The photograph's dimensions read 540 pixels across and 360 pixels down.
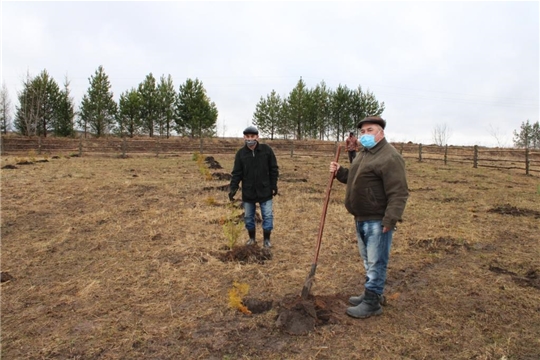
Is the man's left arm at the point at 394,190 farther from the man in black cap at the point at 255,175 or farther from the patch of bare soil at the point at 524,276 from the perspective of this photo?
the patch of bare soil at the point at 524,276

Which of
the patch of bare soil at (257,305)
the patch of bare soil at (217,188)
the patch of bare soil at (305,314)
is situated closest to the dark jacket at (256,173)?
the patch of bare soil at (257,305)

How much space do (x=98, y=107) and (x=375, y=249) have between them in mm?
37902

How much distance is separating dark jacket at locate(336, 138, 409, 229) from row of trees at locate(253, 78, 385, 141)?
4171 centimetres

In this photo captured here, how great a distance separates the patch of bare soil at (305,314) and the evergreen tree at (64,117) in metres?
37.8

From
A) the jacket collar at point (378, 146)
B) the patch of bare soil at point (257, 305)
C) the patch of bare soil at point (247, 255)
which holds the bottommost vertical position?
the patch of bare soil at point (257, 305)

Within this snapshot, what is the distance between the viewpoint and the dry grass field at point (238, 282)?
296 cm

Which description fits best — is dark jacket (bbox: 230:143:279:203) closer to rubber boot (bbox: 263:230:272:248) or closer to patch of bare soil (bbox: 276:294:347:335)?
rubber boot (bbox: 263:230:272:248)

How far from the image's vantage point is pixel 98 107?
35.7 m

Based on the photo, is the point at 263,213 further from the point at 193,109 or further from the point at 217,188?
the point at 193,109

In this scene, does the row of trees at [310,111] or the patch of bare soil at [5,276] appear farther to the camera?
the row of trees at [310,111]

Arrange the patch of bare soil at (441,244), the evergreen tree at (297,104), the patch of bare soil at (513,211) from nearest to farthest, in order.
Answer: the patch of bare soil at (441,244) < the patch of bare soil at (513,211) < the evergreen tree at (297,104)

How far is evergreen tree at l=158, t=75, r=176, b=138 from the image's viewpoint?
38.1 metres

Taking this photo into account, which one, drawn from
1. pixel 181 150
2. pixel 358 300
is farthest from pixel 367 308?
pixel 181 150

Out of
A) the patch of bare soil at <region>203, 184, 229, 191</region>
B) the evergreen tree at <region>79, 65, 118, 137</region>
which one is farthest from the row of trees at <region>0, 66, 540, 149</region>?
the patch of bare soil at <region>203, 184, 229, 191</region>
